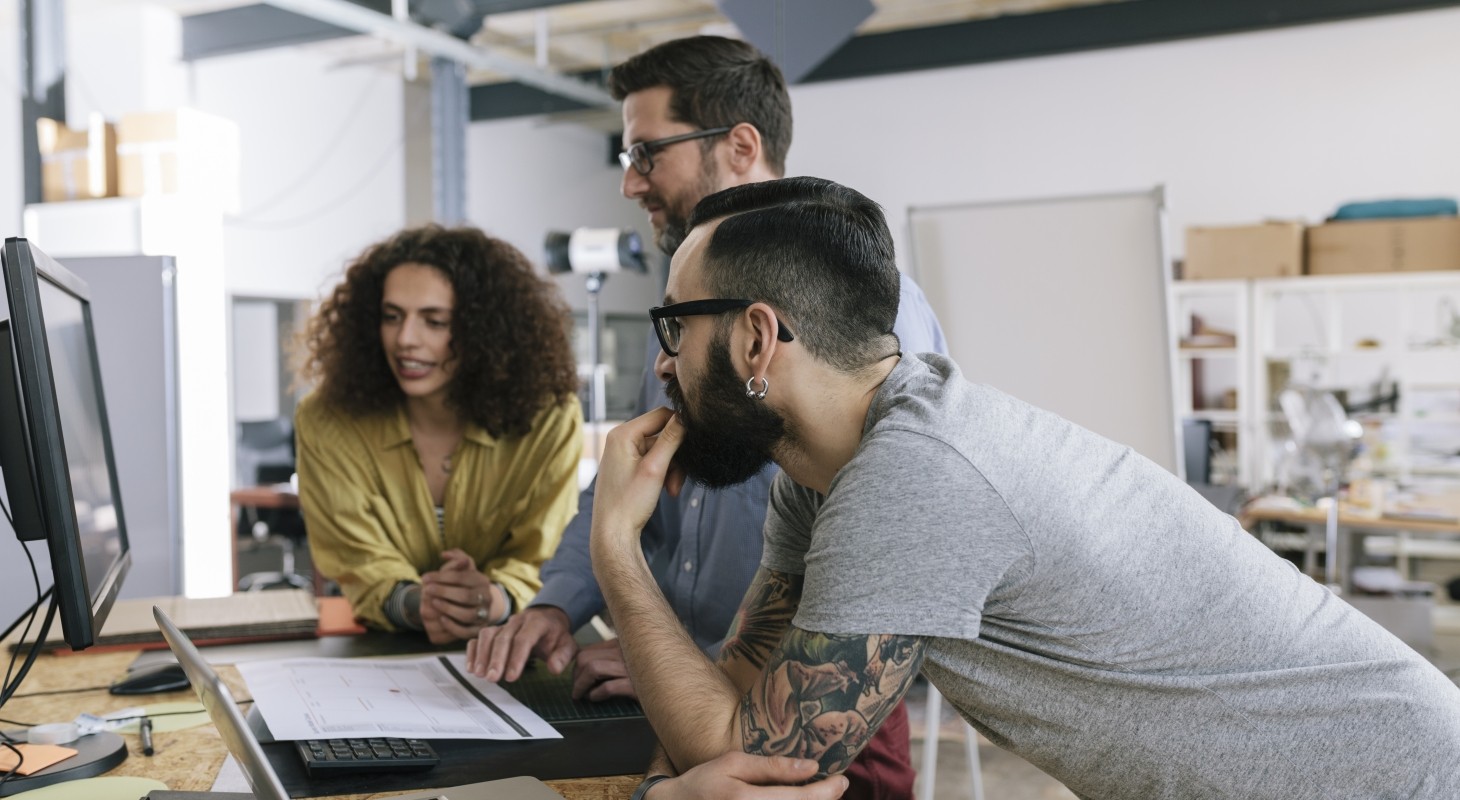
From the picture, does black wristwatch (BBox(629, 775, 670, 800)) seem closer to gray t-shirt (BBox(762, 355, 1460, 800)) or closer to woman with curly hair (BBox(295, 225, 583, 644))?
gray t-shirt (BBox(762, 355, 1460, 800))

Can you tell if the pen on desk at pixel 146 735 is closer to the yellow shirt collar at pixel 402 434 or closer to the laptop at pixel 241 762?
the laptop at pixel 241 762

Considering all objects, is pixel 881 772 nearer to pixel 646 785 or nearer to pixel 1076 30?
pixel 646 785

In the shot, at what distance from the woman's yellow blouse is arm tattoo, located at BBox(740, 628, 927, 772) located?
42.6 inches

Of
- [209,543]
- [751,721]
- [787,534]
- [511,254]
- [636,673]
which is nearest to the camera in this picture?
[751,721]

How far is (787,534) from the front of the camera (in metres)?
1.37

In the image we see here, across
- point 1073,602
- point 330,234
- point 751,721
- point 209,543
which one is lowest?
point 209,543

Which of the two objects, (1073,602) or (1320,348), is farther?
(1320,348)

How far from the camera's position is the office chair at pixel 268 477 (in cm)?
625

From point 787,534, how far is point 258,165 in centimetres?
744

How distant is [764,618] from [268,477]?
246 inches

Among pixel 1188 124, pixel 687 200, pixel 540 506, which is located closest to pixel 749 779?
pixel 687 200

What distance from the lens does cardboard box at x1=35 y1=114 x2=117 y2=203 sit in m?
5.18

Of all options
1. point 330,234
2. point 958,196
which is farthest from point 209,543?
point 958,196

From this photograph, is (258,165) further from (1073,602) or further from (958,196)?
(1073,602)
